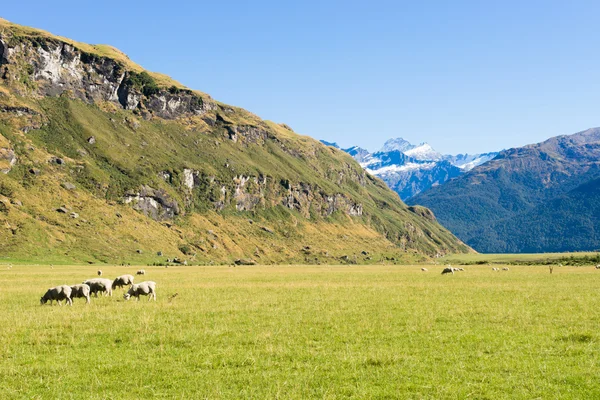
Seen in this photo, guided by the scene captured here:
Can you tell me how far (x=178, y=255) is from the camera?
18238 cm

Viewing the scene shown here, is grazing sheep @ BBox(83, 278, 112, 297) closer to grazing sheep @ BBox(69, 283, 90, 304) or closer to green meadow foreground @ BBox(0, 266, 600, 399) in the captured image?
grazing sheep @ BBox(69, 283, 90, 304)

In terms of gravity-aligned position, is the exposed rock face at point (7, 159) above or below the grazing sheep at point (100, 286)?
above

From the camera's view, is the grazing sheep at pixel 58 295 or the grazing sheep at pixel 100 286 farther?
the grazing sheep at pixel 100 286

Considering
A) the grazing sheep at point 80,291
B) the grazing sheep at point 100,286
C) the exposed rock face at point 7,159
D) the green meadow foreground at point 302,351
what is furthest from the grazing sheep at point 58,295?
the exposed rock face at point 7,159

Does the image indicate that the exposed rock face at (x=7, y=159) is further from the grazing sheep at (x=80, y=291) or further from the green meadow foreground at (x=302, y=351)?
the green meadow foreground at (x=302, y=351)

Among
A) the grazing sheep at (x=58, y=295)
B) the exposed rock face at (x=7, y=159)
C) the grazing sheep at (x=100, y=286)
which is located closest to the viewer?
the grazing sheep at (x=58, y=295)

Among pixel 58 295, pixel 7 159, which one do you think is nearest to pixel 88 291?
pixel 58 295

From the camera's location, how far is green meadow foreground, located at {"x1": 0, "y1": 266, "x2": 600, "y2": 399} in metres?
14.4

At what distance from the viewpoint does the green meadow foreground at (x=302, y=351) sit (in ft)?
47.2

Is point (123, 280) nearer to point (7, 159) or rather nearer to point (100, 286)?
point (100, 286)

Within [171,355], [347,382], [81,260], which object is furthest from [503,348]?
[81,260]

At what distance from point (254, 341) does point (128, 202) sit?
18883cm

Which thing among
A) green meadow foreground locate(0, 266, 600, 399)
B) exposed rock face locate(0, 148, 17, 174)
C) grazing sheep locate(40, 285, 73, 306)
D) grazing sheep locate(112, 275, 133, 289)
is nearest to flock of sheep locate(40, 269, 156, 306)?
grazing sheep locate(40, 285, 73, 306)

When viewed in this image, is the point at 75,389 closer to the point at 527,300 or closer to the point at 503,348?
the point at 503,348
